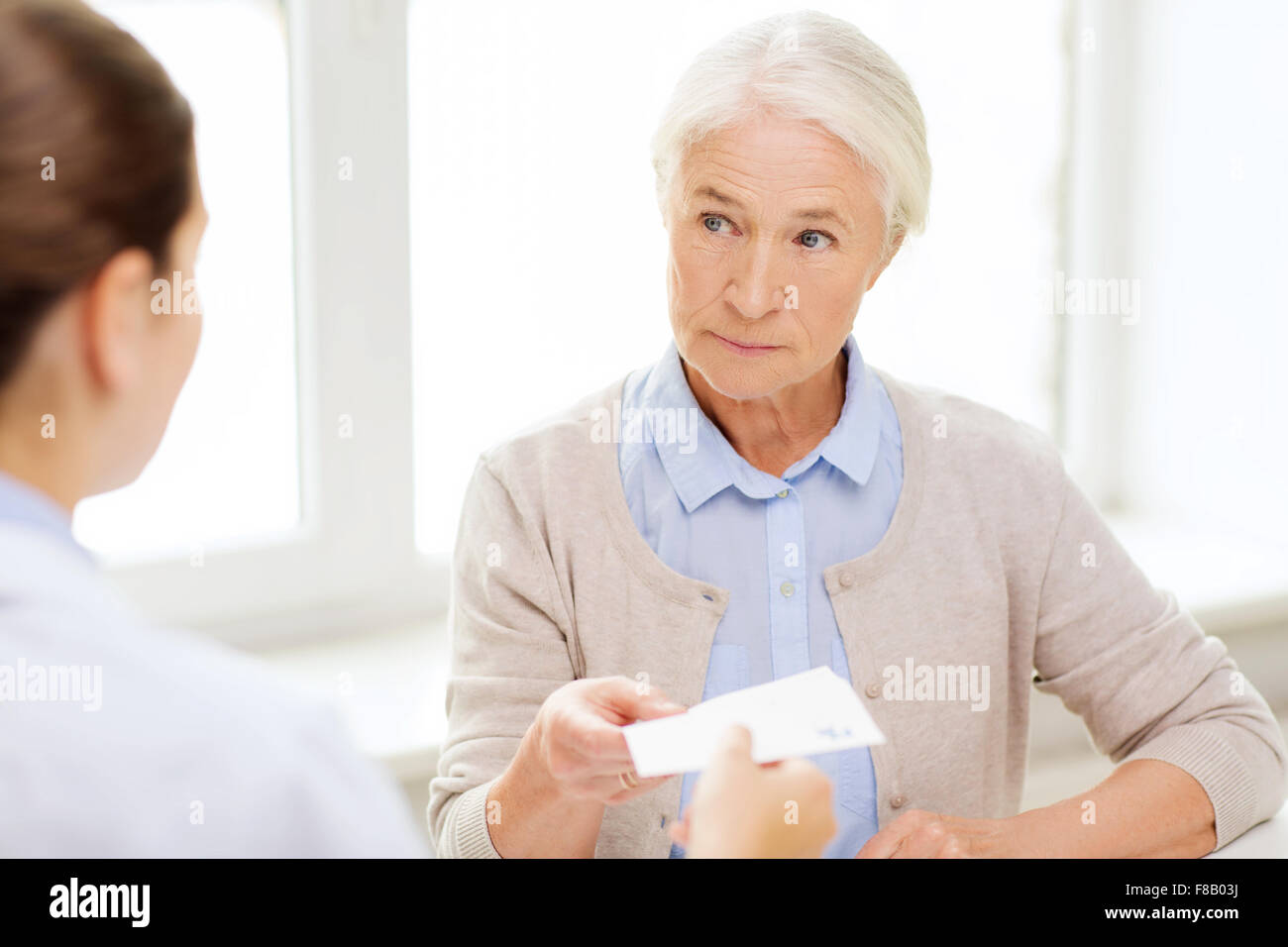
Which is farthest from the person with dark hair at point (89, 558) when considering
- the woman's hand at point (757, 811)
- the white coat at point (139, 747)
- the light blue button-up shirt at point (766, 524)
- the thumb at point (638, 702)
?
the light blue button-up shirt at point (766, 524)

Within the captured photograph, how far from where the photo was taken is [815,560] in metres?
1.50

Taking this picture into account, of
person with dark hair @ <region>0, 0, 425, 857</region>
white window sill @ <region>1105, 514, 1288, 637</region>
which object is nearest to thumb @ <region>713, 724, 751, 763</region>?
person with dark hair @ <region>0, 0, 425, 857</region>

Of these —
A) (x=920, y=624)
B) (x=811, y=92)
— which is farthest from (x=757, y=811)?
(x=811, y=92)

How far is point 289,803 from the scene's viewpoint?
637 mm

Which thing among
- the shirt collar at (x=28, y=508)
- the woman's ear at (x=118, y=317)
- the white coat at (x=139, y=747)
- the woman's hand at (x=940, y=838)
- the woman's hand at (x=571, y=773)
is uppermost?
the woman's ear at (x=118, y=317)

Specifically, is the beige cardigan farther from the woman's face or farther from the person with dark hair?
the person with dark hair

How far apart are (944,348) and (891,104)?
143 centimetres

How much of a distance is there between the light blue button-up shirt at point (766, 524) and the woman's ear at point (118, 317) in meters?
0.82

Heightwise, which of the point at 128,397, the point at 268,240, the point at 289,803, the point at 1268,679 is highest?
the point at 268,240

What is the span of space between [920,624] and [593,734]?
50cm

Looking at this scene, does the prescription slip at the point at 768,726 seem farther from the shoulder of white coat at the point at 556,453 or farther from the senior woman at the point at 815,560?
the shoulder of white coat at the point at 556,453

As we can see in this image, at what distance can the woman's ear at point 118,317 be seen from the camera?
71 cm

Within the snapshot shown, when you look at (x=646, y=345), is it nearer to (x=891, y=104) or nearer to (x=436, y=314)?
(x=436, y=314)
